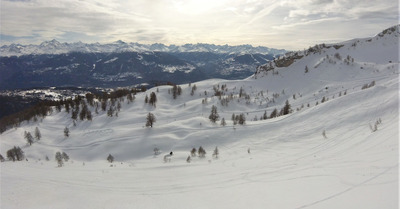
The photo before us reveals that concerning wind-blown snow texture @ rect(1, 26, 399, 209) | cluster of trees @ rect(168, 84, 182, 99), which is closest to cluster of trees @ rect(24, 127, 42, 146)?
wind-blown snow texture @ rect(1, 26, 399, 209)

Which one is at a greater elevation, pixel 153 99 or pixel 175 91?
pixel 175 91

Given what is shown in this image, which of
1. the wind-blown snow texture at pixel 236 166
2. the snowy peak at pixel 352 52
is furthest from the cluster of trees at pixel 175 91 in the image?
the snowy peak at pixel 352 52

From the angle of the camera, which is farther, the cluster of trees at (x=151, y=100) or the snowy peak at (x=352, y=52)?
the snowy peak at (x=352, y=52)

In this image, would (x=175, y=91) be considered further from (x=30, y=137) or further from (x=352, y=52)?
(x=352, y=52)

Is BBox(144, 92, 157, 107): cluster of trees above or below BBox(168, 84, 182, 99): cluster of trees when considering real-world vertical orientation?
below

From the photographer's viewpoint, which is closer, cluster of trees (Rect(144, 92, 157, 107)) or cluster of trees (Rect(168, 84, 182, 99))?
cluster of trees (Rect(144, 92, 157, 107))

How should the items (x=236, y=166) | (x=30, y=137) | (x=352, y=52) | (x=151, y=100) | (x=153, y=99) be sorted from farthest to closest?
(x=352, y=52), (x=153, y=99), (x=151, y=100), (x=30, y=137), (x=236, y=166)

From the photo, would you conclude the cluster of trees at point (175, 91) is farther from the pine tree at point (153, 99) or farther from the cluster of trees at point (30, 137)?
the cluster of trees at point (30, 137)

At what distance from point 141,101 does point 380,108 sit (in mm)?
52414

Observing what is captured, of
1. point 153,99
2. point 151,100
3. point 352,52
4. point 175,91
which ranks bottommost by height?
point 151,100

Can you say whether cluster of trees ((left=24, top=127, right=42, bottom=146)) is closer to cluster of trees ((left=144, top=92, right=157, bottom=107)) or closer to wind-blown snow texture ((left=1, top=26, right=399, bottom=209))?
wind-blown snow texture ((left=1, top=26, right=399, bottom=209))

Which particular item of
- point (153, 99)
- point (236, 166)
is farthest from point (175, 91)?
point (236, 166)

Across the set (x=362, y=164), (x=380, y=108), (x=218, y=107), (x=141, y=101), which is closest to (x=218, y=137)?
(x=380, y=108)

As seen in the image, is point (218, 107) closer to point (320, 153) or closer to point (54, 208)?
point (320, 153)
